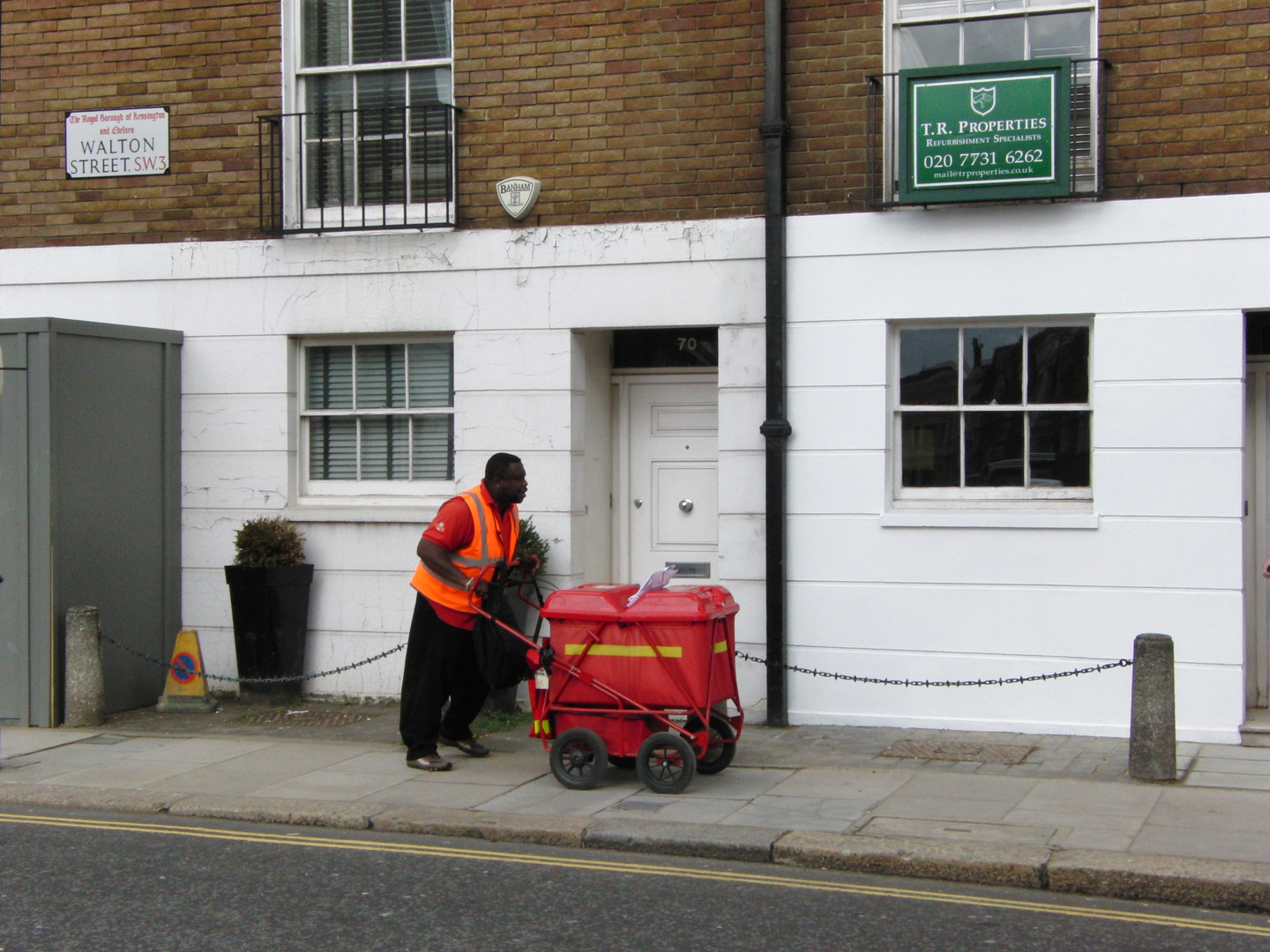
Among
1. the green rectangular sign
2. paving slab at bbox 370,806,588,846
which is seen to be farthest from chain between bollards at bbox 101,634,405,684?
the green rectangular sign

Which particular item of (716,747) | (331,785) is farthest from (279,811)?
(716,747)

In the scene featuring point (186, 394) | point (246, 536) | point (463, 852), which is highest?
point (186, 394)

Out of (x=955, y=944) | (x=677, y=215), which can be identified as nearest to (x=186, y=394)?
(x=677, y=215)

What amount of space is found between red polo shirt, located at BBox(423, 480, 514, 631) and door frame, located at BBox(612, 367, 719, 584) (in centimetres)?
242

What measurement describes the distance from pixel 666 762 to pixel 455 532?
170 centimetres

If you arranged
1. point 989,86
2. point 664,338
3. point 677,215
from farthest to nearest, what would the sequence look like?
point 664,338
point 677,215
point 989,86

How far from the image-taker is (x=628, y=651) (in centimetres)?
754

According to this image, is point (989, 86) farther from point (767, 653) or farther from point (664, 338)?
point (767, 653)

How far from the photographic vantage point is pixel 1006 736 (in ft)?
29.5

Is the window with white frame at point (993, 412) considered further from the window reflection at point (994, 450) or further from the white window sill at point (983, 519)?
the white window sill at point (983, 519)

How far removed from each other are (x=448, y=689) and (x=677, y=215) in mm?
3570

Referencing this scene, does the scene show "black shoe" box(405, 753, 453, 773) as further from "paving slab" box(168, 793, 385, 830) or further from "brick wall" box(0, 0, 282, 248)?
"brick wall" box(0, 0, 282, 248)

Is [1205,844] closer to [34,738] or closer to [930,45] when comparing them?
[930,45]

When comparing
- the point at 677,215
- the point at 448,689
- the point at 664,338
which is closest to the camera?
the point at 448,689
